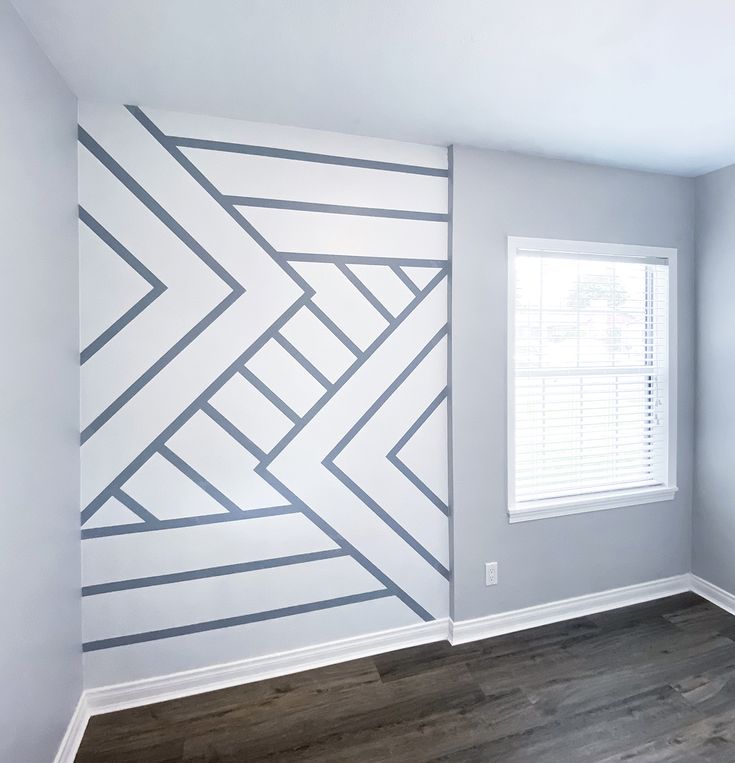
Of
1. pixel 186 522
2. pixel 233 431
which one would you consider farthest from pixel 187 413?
pixel 186 522

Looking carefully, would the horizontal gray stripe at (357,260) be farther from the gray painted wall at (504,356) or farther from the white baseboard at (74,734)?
the white baseboard at (74,734)

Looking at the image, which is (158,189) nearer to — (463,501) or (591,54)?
(591,54)

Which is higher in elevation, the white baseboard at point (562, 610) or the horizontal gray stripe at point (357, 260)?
the horizontal gray stripe at point (357, 260)

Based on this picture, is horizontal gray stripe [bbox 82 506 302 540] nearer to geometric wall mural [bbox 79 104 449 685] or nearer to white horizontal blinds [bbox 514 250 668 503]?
geometric wall mural [bbox 79 104 449 685]

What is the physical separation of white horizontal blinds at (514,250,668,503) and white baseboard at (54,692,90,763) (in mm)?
2161

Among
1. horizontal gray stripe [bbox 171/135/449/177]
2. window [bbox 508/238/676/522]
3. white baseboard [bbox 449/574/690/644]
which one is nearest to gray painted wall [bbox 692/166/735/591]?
window [bbox 508/238/676/522]

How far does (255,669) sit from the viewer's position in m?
2.02

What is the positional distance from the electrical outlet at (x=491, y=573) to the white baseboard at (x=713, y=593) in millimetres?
1416

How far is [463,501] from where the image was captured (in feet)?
7.41

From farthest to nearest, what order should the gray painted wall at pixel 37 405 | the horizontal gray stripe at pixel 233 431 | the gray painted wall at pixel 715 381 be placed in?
the gray painted wall at pixel 715 381, the horizontal gray stripe at pixel 233 431, the gray painted wall at pixel 37 405

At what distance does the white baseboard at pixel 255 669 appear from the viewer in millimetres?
1858

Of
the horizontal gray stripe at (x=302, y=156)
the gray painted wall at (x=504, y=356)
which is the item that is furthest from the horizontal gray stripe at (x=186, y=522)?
the horizontal gray stripe at (x=302, y=156)

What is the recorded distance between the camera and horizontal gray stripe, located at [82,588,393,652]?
1.86 meters

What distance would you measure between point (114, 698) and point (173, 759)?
42 cm
